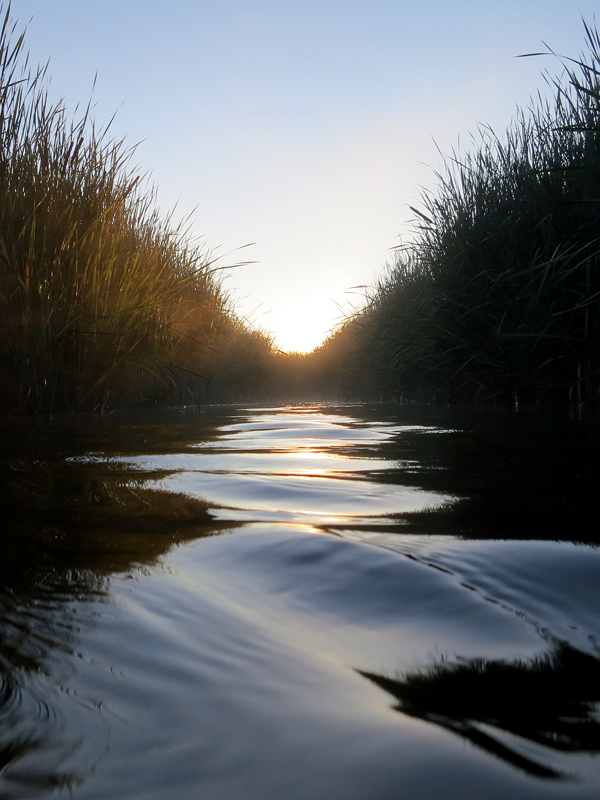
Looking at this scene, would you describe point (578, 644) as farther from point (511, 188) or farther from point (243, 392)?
point (243, 392)

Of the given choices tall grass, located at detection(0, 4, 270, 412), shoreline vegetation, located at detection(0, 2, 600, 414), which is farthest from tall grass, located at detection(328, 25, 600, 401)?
tall grass, located at detection(0, 4, 270, 412)

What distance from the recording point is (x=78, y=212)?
14.5 feet

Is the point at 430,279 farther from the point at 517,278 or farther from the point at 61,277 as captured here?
the point at 61,277

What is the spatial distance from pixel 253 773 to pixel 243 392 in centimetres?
1035

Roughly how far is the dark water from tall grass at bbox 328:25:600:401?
282 centimetres

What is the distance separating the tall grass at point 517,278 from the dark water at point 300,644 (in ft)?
9.24

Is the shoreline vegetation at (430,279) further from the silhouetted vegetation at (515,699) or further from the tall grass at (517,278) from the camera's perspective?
the silhouetted vegetation at (515,699)

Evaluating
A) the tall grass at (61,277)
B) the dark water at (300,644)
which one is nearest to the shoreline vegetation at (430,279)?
the tall grass at (61,277)

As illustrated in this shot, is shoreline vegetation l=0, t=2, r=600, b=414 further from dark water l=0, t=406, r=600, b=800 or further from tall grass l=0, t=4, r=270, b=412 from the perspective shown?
dark water l=0, t=406, r=600, b=800

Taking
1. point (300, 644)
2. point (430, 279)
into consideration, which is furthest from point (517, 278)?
point (300, 644)

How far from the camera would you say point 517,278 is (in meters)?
4.55

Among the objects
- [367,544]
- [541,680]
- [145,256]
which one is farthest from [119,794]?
[145,256]

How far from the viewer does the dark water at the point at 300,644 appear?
469mm

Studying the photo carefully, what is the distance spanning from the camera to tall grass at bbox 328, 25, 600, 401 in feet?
13.3
